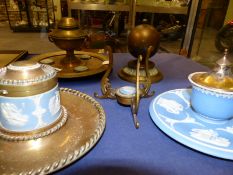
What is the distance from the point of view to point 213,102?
1.25 ft

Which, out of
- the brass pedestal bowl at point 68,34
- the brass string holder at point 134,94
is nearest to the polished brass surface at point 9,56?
the brass pedestal bowl at point 68,34

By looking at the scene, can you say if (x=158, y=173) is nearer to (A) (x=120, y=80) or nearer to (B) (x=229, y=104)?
(B) (x=229, y=104)

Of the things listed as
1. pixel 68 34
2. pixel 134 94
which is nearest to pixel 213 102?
pixel 134 94

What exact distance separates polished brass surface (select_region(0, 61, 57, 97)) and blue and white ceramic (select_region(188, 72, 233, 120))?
270 mm

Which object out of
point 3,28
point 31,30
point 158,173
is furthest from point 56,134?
point 3,28

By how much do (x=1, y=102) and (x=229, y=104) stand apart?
39cm

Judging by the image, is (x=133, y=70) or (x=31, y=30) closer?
(x=133, y=70)

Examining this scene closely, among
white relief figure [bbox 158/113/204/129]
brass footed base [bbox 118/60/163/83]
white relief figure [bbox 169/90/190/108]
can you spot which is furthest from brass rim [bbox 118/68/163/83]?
white relief figure [bbox 158/113/204/129]

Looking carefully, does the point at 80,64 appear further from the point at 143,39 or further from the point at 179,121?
the point at 179,121

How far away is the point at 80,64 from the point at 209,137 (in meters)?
0.46

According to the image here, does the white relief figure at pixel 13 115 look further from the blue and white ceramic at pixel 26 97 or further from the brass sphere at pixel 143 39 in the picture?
the brass sphere at pixel 143 39

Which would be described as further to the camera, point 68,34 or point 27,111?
point 68,34

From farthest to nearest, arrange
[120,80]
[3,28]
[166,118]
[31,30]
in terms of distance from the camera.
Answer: [3,28] < [31,30] < [120,80] < [166,118]

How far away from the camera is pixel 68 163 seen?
0.96ft
